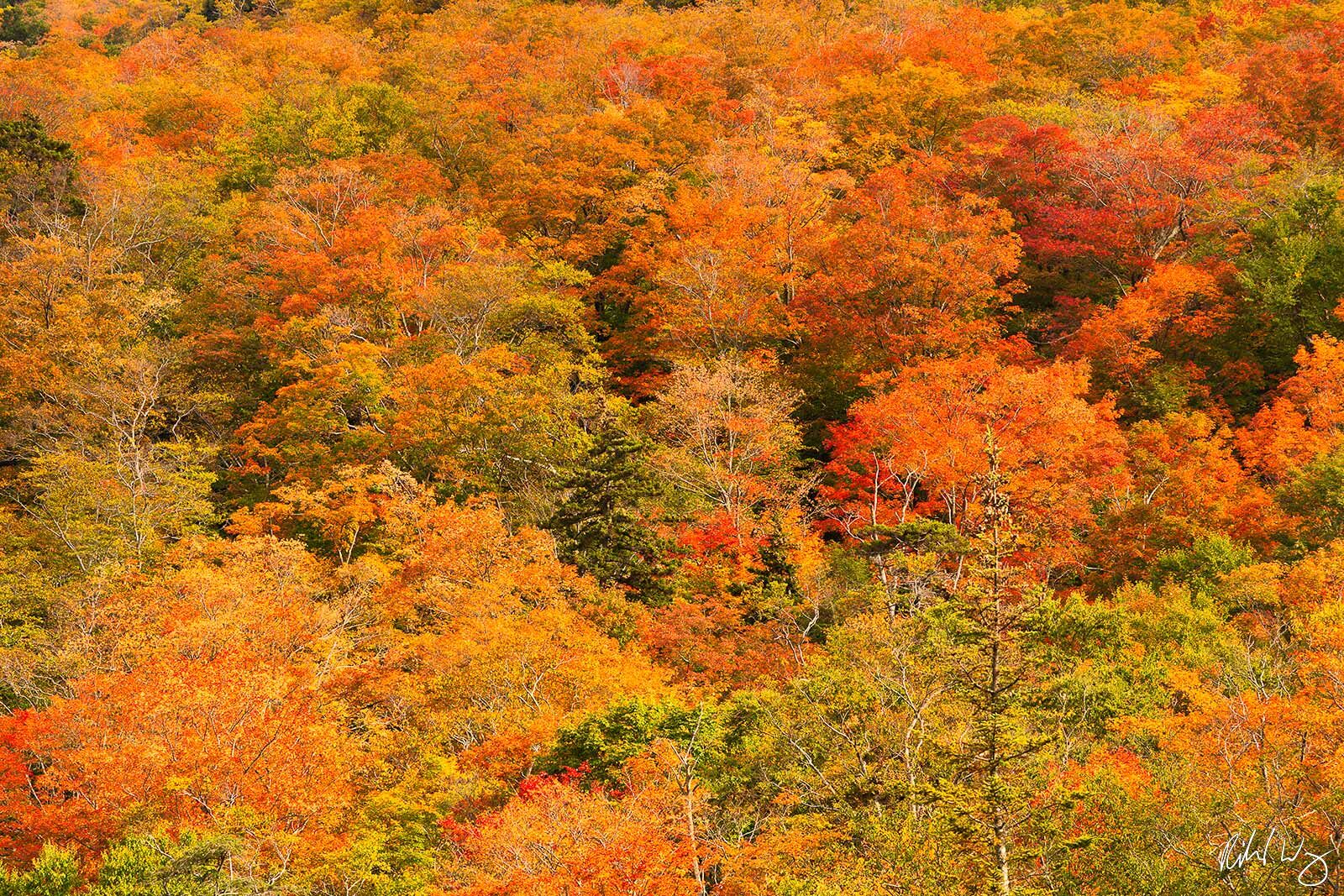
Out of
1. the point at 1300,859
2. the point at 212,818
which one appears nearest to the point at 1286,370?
the point at 1300,859

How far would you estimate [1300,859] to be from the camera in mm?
15867

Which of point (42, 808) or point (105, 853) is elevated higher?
point (105, 853)

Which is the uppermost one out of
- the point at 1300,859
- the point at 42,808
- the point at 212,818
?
the point at 1300,859

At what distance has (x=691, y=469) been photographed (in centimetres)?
3253

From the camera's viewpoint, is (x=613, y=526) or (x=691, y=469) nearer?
(x=613, y=526)

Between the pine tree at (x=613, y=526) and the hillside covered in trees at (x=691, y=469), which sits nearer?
the hillside covered in trees at (x=691, y=469)

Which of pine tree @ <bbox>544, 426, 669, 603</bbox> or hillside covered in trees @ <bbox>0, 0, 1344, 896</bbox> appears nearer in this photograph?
hillside covered in trees @ <bbox>0, 0, 1344, 896</bbox>

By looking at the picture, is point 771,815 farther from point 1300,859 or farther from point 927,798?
point 1300,859

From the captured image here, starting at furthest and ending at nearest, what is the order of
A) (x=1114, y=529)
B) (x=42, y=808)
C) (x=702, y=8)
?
(x=702, y=8) → (x=1114, y=529) → (x=42, y=808)

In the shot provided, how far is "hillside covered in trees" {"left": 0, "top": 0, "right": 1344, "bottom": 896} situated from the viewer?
18.2m

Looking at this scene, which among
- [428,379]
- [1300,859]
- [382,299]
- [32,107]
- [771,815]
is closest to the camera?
[1300,859]

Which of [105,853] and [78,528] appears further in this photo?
[78,528]

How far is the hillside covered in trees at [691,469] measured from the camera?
18.2m

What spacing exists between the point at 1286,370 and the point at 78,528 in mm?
35932
